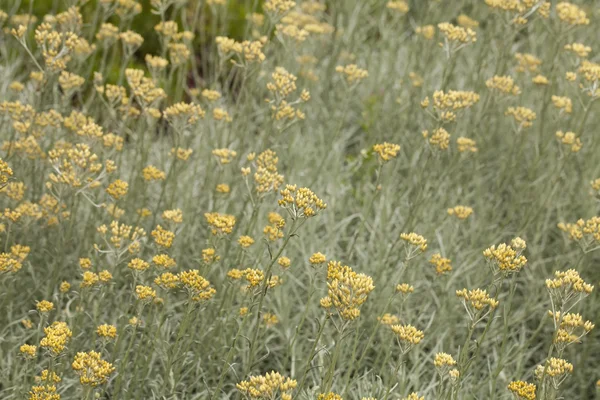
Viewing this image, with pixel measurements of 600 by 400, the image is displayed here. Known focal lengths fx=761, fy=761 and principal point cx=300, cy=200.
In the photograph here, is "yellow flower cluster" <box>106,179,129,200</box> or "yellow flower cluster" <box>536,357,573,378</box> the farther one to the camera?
"yellow flower cluster" <box>106,179,129,200</box>

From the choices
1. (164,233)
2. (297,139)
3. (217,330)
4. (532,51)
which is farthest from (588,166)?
(164,233)

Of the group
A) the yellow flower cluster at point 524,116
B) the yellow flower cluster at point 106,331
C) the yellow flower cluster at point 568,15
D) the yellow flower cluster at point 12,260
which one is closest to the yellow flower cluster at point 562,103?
the yellow flower cluster at point 524,116

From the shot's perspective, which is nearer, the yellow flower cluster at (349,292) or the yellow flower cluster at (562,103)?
the yellow flower cluster at (349,292)

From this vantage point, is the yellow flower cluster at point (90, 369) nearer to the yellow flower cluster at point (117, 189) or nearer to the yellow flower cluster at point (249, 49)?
the yellow flower cluster at point (117, 189)

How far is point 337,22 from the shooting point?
20.2 ft

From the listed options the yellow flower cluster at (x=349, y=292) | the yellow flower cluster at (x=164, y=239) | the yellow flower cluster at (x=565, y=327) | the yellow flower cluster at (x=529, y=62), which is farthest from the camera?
the yellow flower cluster at (x=529, y=62)

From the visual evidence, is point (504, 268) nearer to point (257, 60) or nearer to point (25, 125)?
point (257, 60)

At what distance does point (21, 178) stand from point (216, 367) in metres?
1.41

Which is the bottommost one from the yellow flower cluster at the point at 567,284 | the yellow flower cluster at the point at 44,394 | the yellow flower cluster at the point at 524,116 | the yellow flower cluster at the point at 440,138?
the yellow flower cluster at the point at 44,394

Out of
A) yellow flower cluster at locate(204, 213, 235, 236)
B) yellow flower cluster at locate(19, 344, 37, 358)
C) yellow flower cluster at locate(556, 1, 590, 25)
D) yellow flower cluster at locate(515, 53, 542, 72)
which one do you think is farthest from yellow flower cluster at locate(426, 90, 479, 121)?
yellow flower cluster at locate(19, 344, 37, 358)

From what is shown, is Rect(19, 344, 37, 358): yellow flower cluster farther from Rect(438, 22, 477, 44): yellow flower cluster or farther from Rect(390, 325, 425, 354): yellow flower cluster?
Rect(438, 22, 477, 44): yellow flower cluster

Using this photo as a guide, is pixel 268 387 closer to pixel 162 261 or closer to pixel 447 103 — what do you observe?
pixel 162 261

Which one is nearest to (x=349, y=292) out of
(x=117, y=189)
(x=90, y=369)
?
(x=90, y=369)

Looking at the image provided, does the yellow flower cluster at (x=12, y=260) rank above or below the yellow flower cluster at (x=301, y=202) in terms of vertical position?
below
